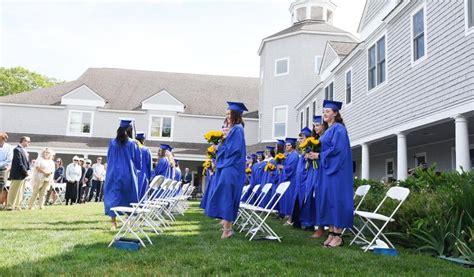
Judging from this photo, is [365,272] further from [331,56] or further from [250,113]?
[250,113]

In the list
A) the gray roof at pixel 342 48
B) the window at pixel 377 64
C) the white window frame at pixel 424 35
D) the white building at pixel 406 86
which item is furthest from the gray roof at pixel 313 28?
the white window frame at pixel 424 35

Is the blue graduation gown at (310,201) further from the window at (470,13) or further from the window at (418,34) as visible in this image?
the window at (418,34)

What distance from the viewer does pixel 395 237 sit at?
7.11m

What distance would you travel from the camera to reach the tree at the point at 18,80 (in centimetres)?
4978

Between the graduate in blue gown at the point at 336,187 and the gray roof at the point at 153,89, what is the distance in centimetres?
2493

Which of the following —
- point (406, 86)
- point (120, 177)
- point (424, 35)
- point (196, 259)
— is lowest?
point (196, 259)

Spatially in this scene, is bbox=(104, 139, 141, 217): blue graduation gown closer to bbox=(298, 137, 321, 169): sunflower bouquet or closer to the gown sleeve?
bbox=(298, 137, 321, 169): sunflower bouquet

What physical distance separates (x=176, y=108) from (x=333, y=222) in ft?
83.9

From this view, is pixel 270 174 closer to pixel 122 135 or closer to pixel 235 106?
pixel 122 135

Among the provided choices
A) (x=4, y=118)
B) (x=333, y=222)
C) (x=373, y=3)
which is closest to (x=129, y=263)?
(x=333, y=222)

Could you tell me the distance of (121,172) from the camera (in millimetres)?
7844

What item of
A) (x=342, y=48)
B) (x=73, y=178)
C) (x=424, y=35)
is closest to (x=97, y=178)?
(x=73, y=178)

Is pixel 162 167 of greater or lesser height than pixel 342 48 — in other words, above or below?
below

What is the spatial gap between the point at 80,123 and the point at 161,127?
18.7 feet
